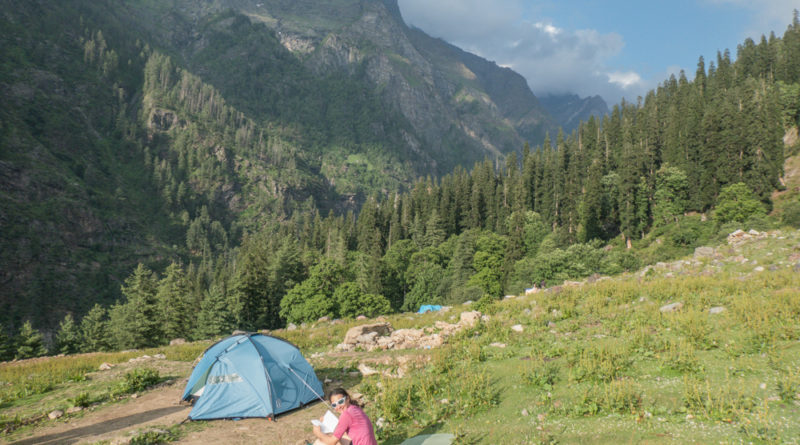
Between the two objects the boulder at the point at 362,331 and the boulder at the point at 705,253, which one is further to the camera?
the boulder at the point at 705,253

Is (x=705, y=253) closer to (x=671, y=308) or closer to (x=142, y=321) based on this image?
(x=671, y=308)

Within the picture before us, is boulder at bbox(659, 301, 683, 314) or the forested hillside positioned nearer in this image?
boulder at bbox(659, 301, 683, 314)

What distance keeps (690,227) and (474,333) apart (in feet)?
208

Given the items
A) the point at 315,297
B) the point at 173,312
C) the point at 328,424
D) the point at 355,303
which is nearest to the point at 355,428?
the point at 328,424

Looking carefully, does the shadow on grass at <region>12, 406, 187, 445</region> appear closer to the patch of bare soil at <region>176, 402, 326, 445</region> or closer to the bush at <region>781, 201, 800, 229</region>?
the patch of bare soil at <region>176, 402, 326, 445</region>

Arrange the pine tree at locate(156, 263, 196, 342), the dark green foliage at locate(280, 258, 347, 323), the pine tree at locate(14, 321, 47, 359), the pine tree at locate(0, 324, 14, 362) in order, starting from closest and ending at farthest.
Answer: the pine tree at locate(14, 321, 47, 359) → the pine tree at locate(0, 324, 14, 362) → the pine tree at locate(156, 263, 196, 342) → the dark green foliage at locate(280, 258, 347, 323)

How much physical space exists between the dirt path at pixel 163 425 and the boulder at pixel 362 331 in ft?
29.5

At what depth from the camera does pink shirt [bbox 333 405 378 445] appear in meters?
9.11

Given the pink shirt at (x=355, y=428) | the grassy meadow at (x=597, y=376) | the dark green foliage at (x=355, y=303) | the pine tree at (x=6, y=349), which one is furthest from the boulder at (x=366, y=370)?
the pine tree at (x=6, y=349)

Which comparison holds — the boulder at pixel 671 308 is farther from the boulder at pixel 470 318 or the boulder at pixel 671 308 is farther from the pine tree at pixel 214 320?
the pine tree at pixel 214 320

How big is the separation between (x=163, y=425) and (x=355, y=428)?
877 cm

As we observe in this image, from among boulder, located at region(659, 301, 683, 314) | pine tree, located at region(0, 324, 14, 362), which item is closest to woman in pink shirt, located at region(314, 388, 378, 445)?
boulder, located at region(659, 301, 683, 314)

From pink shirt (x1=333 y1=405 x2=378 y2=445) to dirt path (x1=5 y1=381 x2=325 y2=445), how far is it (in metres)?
3.43

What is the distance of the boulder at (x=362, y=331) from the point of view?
24483 millimetres
